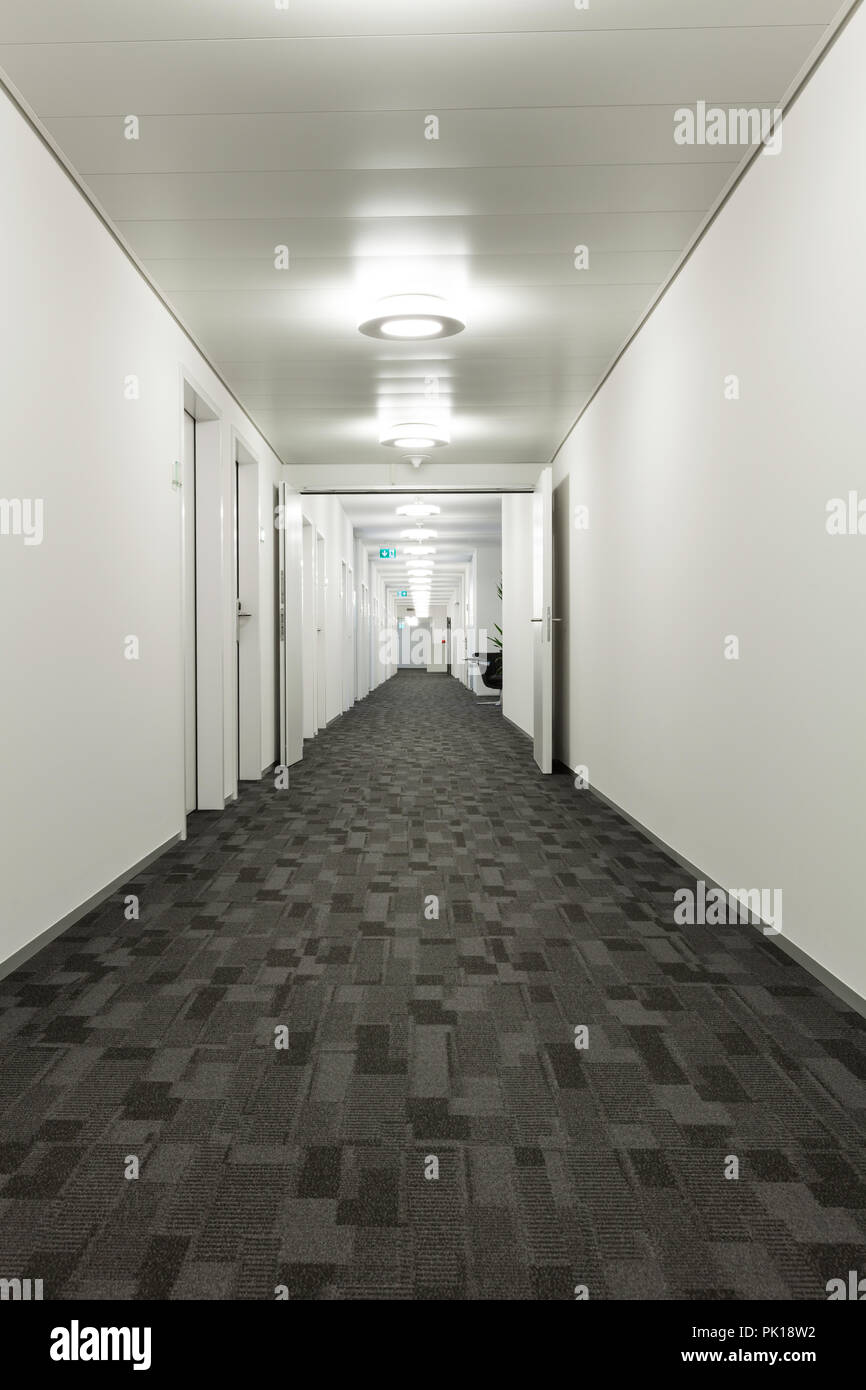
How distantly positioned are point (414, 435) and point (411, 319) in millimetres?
2145

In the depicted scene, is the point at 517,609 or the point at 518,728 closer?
the point at 518,728

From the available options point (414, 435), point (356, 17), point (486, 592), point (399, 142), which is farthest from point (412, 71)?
point (486, 592)

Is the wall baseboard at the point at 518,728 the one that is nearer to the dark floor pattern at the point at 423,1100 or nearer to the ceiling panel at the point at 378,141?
the dark floor pattern at the point at 423,1100

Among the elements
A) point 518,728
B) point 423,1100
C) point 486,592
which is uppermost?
point 486,592

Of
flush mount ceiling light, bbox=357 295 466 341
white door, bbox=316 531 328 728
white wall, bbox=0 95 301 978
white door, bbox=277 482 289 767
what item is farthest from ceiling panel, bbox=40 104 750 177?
white door, bbox=316 531 328 728

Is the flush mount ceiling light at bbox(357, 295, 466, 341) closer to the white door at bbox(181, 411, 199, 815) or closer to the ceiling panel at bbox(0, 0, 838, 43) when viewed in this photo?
the white door at bbox(181, 411, 199, 815)

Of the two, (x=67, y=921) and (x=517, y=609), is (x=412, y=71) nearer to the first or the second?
(x=67, y=921)

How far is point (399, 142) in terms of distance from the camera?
3.02 m

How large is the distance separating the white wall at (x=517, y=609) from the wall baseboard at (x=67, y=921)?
225 inches

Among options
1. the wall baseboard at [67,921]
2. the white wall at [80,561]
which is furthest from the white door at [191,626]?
the wall baseboard at [67,921]

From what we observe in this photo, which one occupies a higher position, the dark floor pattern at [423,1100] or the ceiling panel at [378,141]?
the ceiling panel at [378,141]

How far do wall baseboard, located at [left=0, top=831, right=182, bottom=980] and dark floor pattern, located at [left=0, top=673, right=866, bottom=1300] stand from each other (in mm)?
46

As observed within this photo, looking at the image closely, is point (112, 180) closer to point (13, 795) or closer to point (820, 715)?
point (13, 795)

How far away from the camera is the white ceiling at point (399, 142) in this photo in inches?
96.5
